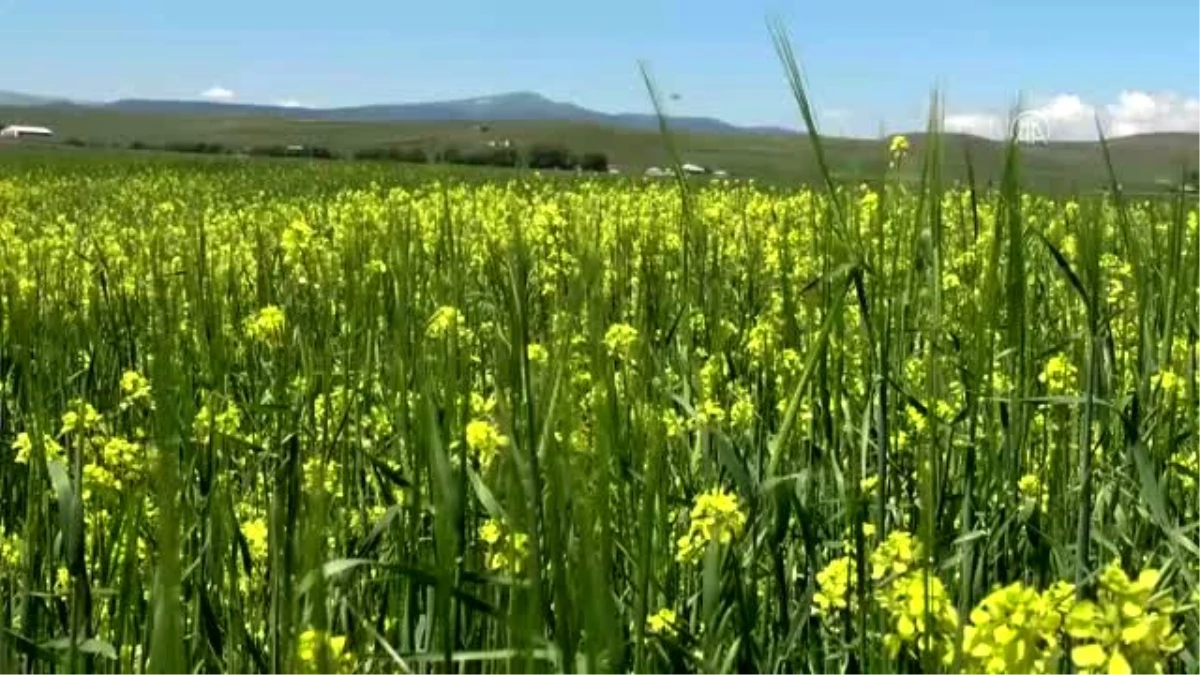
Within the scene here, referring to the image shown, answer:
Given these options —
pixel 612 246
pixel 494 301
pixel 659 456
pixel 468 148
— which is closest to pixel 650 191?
pixel 612 246

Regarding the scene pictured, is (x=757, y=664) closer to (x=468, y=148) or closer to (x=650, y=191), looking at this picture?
(x=468, y=148)

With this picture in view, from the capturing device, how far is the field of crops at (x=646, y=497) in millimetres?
1122

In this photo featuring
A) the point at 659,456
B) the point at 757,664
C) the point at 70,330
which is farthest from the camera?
the point at 70,330

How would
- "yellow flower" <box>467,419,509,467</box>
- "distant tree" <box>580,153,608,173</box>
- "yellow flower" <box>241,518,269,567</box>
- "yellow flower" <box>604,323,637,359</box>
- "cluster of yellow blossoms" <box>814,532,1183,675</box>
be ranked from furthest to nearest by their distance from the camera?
"distant tree" <box>580,153,608,173</box>
"yellow flower" <box>604,323,637,359</box>
"yellow flower" <box>241,518,269,567</box>
"yellow flower" <box>467,419,509,467</box>
"cluster of yellow blossoms" <box>814,532,1183,675</box>

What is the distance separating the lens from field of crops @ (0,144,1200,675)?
112cm

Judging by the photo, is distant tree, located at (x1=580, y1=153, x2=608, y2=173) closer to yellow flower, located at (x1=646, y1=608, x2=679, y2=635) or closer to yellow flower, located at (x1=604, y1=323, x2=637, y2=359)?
yellow flower, located at (x1=604, y1=323, x2=637, y2=359)

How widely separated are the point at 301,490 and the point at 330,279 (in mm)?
3190

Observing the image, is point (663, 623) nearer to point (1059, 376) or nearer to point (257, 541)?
point (257, 541)

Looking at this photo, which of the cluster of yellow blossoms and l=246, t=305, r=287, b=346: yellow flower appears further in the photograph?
l=246, t=305, r=287, b=346: yellow flower

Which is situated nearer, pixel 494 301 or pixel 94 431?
pixel 94 431

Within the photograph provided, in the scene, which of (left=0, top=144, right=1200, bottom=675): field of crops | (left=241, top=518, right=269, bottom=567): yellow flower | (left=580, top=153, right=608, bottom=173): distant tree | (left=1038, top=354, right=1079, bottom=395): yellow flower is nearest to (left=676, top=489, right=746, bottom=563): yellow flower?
(left=0, top=144, right=1200, bottom=675): field of crops

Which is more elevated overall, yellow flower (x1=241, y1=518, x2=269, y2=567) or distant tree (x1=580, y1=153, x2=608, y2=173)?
distant tree (x1=580, y1=153, x2=608, y2=173)

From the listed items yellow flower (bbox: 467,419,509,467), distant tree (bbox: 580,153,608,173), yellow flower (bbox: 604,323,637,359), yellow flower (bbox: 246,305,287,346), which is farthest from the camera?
distant tree (bbox: 580,153,608,173)

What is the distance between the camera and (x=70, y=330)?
454 cm
